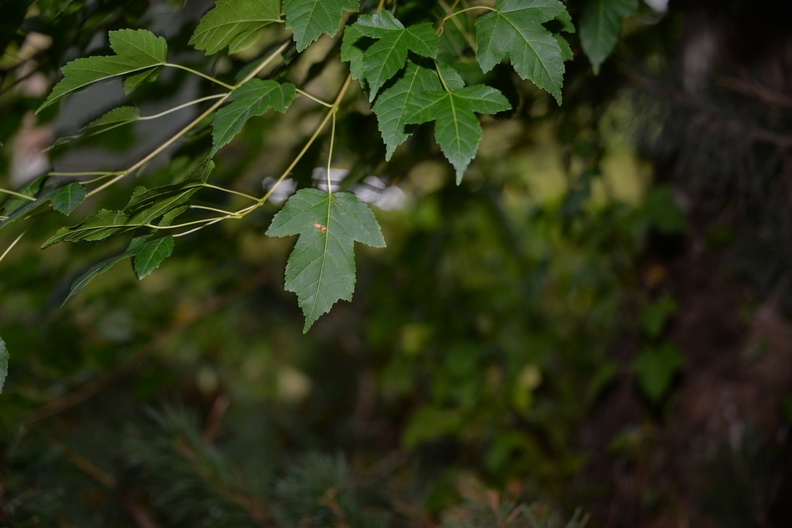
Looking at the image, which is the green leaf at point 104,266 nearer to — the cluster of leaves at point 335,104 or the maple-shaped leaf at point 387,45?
the cluster of leaves at point 335,104

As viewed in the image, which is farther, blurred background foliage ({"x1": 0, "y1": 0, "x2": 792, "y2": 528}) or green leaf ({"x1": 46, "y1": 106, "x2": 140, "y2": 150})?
blurred background foliage ({"x1": 0, "y1": 0, "x2": 792, "y2": 528})

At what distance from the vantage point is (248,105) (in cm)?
45

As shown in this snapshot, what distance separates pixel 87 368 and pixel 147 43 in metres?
0.85

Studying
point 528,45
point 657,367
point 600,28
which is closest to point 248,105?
point 528,45

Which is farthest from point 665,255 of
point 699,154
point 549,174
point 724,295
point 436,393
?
point 549,174

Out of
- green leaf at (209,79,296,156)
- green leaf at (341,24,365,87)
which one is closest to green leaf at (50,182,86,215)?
green leaf at (209,79,296,156)

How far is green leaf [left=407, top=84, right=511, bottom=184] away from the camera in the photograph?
0.42 metres

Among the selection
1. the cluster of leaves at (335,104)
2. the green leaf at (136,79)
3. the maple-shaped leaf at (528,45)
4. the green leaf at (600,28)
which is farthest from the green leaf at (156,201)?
the green leaf at (600,28)

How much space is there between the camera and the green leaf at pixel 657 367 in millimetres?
960

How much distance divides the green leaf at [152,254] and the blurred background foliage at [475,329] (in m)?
0.17

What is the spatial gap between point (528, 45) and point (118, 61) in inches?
12.3

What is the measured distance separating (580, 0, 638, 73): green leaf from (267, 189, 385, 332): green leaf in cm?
32

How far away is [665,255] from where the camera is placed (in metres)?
1.14

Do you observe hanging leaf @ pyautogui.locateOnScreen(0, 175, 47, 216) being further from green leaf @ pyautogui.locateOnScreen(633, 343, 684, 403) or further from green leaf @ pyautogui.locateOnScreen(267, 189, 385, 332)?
green leaf @ pyautogui.locateOnScreen(633, 343, 684, 403)
